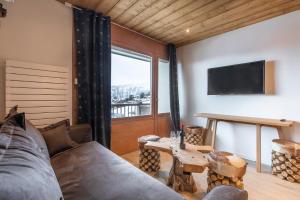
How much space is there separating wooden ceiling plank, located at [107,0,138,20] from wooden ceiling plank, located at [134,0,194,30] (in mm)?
450

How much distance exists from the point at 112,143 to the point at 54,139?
1.32 m

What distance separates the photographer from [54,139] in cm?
186

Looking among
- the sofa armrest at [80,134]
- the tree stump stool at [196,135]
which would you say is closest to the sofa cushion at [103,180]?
the sofa armrest at [80,134]

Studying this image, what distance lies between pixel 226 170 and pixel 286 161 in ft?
4.17

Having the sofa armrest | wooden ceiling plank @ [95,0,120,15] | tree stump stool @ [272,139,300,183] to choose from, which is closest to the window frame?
wooden ceiling plank @ [95,0,120,15]

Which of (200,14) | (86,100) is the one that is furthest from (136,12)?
(86,100)

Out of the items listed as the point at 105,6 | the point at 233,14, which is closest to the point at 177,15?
the point at 233,14

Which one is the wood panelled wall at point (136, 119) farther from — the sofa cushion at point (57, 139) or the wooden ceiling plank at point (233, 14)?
the sofa cushion at point (57, 139)

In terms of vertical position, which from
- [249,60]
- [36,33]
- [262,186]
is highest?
[36,33]

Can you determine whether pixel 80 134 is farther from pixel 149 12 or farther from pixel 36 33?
pixel 149 12

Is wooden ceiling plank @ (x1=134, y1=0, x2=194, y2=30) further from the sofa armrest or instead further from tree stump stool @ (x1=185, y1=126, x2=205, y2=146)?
tree stump stool @ (x1=185, y1=126, x2=205, y2=146)

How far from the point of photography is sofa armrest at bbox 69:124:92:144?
7.20 ft

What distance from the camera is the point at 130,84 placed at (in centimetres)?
352

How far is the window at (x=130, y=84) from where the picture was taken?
3.25 m
